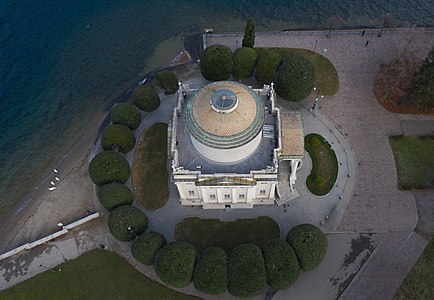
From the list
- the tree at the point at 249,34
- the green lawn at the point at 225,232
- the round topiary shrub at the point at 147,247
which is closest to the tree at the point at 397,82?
the tree at the point at 249,34

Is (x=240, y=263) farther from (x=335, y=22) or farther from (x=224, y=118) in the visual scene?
(x=335, y=22)

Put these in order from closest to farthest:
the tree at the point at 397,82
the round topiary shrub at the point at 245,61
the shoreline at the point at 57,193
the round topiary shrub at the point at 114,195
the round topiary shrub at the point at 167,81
→ the round topiary shrub at the point at 114,195
the shoreline at the point at 57,193
the tree at the point at 397,82
the round topiary shrub at the point at 245,61
the round topiary shrub at the point at 167,81

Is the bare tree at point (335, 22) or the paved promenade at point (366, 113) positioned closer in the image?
the paved promenade at point (366, 113)

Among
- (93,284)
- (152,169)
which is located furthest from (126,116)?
(93,284)

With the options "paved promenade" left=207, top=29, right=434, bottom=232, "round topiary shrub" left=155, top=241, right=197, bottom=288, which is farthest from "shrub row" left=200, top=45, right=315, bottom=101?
"round topiary shrub" left=155, top=241, right=197, bottom=288

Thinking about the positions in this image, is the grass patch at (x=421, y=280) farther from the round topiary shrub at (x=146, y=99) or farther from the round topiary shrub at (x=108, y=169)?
the round topiary shrub at (x=146, y=99)
